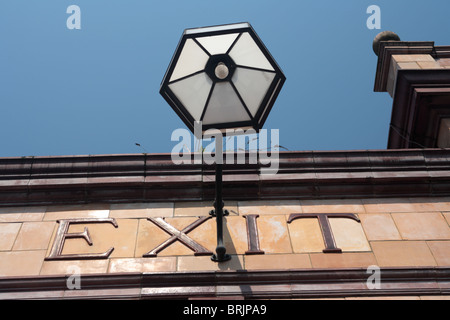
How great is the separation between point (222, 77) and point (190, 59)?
38 centimetres

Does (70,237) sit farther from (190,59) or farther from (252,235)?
(190,59)

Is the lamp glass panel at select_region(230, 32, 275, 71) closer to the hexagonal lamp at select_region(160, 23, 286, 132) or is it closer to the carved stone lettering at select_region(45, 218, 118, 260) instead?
the hexagonal lamp at select_region(160, 23, 286, 132)

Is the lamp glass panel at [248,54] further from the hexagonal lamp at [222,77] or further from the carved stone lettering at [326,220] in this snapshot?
the carved stone lettering at [326,220]

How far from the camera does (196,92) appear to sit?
17.1ft

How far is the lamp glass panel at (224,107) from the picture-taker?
5168 mm

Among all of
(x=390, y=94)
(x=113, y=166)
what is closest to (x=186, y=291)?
(x=113, y=166)

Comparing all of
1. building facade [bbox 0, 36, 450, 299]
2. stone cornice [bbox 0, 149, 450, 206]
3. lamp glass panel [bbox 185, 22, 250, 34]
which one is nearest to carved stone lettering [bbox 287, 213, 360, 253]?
building facade [bbox 0, 36, 450, 299]

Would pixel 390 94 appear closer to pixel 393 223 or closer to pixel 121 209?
pixel 393 223

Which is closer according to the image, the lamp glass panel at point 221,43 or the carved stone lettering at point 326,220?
the lamp glass panel at point 221,43

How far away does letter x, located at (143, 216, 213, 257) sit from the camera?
19.9 ft

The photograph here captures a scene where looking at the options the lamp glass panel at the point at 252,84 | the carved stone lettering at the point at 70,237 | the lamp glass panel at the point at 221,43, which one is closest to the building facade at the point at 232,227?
the carved stone lettering at the point at 70,237

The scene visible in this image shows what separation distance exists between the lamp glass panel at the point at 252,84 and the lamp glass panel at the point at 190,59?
36 centimetres
